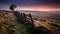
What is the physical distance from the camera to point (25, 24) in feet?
17.7

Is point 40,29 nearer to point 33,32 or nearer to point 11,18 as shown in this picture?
point 33,32

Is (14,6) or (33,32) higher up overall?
(14,6)

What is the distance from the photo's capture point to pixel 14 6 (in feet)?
18.2

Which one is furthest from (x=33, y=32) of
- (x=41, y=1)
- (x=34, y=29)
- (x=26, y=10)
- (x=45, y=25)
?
(x=41, y=1)

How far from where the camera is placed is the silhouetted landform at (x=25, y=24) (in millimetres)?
5035

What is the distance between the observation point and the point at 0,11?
579 centimetres

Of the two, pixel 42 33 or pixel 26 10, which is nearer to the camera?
pixel 42 33

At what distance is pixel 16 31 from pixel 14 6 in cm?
118

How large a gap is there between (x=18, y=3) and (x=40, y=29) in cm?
164

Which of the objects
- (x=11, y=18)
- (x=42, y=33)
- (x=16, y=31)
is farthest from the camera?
(x=11, y=18)

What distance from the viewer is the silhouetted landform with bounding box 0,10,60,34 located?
5.04 meters

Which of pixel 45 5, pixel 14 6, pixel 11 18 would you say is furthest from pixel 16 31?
pixel 45 5

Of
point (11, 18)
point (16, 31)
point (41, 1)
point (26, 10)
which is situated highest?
point (41, 1)

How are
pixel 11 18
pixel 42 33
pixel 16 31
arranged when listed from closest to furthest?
pixel 42 33
pixel 16 31
pixel 11 18
